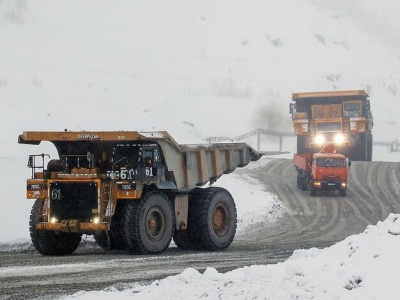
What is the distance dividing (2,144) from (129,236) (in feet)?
56.9

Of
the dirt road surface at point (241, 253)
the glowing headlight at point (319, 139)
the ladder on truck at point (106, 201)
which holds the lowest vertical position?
the dirt road surface at point (241, 253)

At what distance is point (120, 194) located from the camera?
13.4 meters

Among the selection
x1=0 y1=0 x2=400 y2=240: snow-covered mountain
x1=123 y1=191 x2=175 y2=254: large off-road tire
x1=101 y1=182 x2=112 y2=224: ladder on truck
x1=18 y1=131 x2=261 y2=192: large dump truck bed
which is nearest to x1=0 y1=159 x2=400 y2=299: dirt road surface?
x1=123 y1=191 x2=175 y2=254: large off-road tire

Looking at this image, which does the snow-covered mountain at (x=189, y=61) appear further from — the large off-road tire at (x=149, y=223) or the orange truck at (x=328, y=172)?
the large off-road tire at (x=149, y=223)

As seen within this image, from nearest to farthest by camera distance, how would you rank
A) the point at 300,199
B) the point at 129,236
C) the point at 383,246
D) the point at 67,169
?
1. the point at 383,246
2. the point at 129,236
3. the point at 67,169
4. the point at 300,199

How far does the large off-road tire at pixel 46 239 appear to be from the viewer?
549 inches

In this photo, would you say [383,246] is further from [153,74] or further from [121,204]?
[153,74]

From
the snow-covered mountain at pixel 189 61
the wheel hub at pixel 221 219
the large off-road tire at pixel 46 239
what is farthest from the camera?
the snow-covered mountain at pixel 189 61

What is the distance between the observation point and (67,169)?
46.9ft

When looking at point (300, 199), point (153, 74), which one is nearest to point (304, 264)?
point (300, 199)

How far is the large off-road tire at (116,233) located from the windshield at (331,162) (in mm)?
17120

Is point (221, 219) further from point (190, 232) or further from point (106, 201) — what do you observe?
point (106, 201)

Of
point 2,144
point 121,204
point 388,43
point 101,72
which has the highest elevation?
point 388,43

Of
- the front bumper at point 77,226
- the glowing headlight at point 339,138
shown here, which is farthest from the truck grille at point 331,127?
the front bumper at point 77,226
